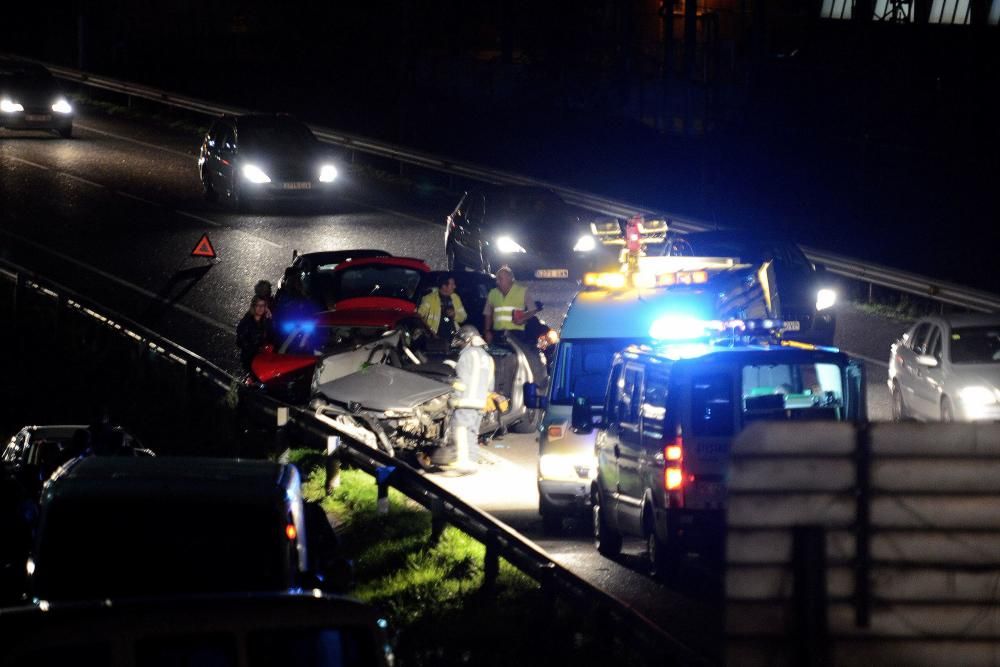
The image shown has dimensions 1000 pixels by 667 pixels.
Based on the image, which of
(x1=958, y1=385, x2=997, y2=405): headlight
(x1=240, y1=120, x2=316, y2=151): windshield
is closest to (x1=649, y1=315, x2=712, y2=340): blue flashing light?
(x1=958, y1=385, x2=997, y2=405): headlight

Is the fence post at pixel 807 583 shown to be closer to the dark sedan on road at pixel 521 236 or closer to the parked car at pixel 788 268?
the parked car at pixel 788 268

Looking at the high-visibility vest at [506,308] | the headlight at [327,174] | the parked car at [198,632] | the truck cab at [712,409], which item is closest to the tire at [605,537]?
the truck cab at [712,409]

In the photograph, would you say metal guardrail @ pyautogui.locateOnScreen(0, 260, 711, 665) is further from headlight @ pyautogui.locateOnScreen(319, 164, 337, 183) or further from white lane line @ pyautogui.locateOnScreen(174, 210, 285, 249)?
headlight @ pyautogui.locateOnScreen(319, 164, 337, 183)

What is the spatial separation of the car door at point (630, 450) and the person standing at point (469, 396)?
3883 millimetres

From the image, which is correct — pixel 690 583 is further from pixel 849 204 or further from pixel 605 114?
pixel 605 114

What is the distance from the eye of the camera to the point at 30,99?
42.0 meters

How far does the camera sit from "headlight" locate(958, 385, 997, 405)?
18.7m

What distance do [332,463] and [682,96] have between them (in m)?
32.7

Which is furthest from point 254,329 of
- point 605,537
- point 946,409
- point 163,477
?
point 163,477

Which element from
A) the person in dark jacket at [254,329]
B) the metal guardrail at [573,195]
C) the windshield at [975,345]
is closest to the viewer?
the windshield at [975,345]

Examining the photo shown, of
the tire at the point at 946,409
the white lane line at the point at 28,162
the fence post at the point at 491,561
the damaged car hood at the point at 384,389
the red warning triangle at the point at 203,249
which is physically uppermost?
the white lane line at the point at 28,162

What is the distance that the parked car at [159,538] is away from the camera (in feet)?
27.9

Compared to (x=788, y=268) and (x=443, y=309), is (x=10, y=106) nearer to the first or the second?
(x=443, y=309)

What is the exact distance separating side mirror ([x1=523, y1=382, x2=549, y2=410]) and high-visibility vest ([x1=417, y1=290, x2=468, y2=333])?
484 cm
